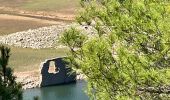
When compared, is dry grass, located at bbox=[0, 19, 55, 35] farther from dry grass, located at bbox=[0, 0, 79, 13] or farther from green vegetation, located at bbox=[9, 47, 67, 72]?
dry grass, located at bbox=[0, 0, 79, 13]

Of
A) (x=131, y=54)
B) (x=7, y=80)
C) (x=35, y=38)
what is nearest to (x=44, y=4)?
(x=35, y=38)

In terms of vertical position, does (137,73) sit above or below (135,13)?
below

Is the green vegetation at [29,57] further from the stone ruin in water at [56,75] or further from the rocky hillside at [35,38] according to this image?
the rocky hillside at [35,38]

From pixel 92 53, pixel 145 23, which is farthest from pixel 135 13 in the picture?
pixel 92 53

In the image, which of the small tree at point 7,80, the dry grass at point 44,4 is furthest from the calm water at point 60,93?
the dry grass at point 44,4

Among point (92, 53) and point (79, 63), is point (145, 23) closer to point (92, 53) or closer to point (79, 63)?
point (92, 53)

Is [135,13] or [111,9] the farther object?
[111,9]
